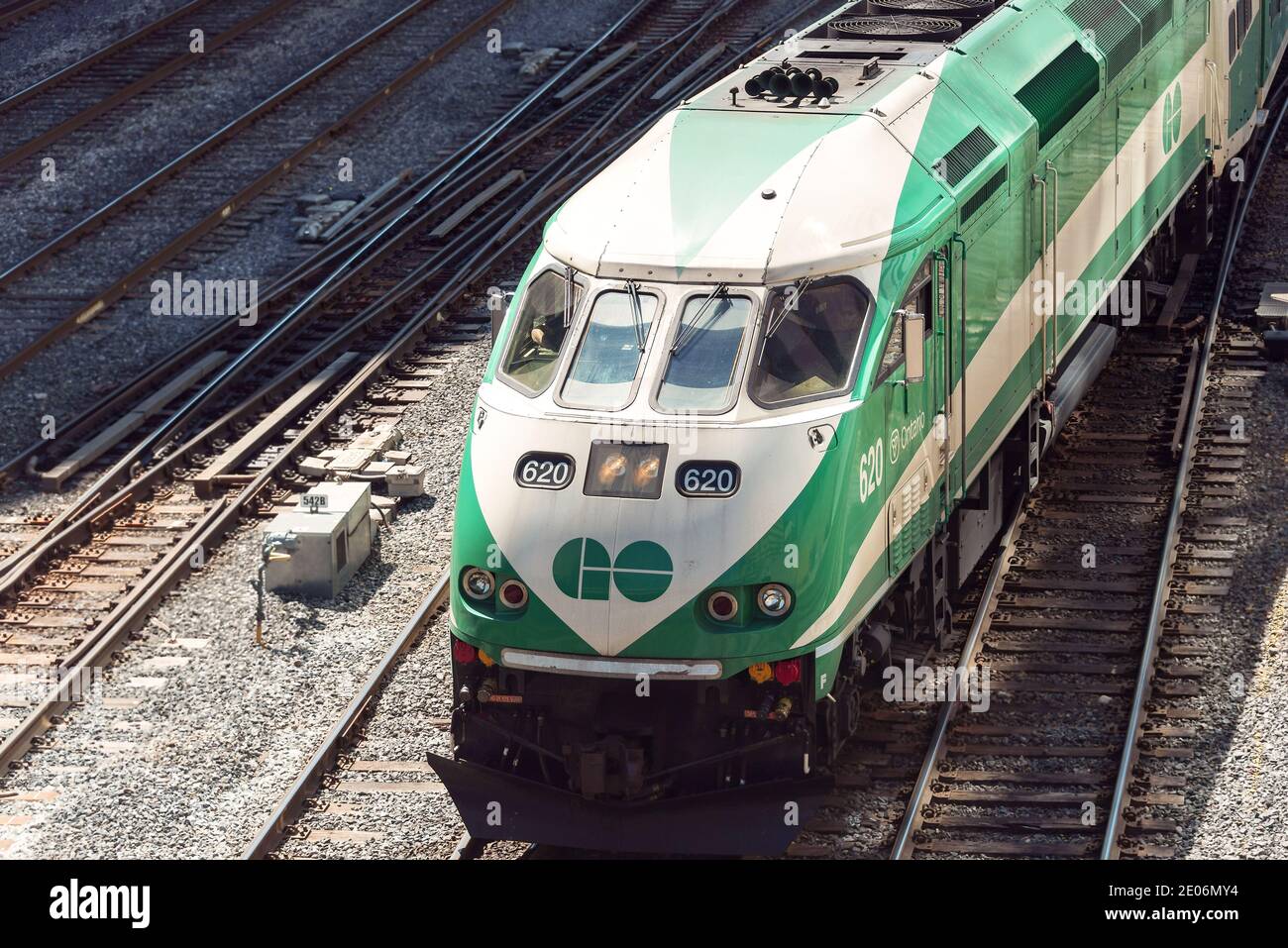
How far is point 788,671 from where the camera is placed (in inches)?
440

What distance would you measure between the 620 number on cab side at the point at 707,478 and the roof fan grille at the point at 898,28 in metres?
5.51

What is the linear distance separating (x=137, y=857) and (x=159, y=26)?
67.9 feet

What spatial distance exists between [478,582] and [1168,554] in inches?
260

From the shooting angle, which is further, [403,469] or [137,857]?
[403,469]

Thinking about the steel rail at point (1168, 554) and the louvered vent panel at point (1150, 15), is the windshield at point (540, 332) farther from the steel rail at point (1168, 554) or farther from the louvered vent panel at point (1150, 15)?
the louvered vent panel at point (1150, 15)

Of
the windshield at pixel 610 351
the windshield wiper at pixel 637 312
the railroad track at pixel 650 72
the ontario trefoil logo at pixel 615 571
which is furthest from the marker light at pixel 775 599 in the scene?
the railroad track at pixel 650 72

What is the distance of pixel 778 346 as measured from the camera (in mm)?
11547

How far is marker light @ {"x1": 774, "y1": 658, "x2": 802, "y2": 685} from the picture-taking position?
36.7ft

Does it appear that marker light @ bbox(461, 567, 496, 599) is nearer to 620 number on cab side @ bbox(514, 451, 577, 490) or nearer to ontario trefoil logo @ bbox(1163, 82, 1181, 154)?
620 number on cab side @ bbox(514, 451, 577, 490)

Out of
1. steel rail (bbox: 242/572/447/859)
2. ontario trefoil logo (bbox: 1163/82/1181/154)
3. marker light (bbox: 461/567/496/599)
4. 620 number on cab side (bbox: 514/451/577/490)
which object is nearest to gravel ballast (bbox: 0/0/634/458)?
steel rail (bbox: 242/572/447/859)

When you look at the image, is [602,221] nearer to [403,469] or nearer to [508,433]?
[508,433]

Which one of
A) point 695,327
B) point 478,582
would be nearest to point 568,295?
point 695,327

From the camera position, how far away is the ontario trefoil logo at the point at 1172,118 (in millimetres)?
19203
